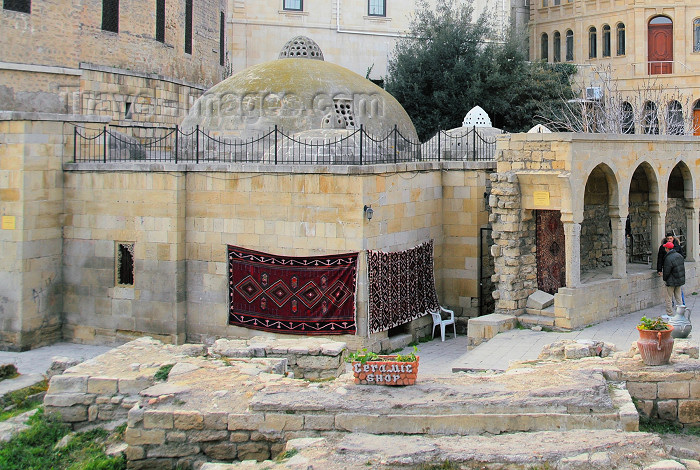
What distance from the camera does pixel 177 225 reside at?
15.1 meters

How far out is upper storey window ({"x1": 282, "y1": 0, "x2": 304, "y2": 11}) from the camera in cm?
3466

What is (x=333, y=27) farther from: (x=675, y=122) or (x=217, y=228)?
(x=217, y=228)

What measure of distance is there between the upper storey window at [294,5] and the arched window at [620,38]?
1482 centimetres

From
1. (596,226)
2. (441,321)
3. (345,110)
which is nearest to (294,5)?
(345,110)

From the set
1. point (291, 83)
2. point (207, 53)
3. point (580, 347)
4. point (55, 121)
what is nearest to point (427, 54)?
point (207, 53)

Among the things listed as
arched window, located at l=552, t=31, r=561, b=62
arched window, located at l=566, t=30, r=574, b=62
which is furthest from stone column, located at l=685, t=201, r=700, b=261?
arched window, located at l=552, t=31, r=561, b=62

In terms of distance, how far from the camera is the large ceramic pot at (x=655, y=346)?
9.73 meters

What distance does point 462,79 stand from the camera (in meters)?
30.6

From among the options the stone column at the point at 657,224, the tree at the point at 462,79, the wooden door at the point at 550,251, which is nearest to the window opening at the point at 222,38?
the tree at the point at 462,79

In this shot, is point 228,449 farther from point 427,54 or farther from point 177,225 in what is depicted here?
point 427,54

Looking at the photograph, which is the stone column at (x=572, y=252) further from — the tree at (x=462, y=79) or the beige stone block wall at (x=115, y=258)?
the tree at (x=462, y=79)

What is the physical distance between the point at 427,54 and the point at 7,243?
19.0 m

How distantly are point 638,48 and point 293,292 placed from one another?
29.1 metres

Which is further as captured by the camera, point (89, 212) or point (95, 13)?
point (95, 13)
